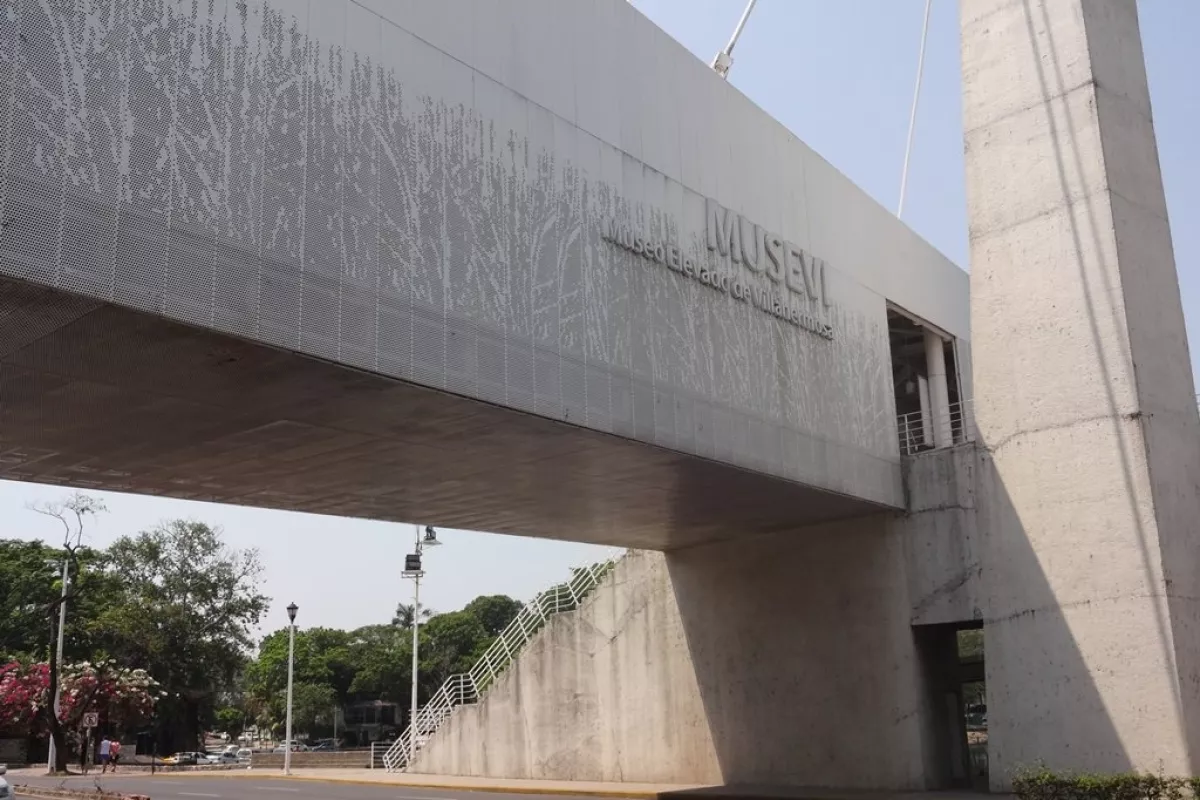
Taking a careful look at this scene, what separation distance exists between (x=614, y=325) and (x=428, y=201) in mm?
3711

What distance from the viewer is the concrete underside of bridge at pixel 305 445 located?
12273 mm

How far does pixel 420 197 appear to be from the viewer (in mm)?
14352

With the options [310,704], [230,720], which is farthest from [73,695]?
[230,720]

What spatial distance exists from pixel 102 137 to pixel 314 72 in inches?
121

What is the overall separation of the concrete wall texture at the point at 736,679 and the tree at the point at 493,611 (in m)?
71.3

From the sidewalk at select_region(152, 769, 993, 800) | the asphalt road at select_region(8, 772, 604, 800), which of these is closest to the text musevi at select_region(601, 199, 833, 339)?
the sidewalk at select_region(152, 769, 993, 800)

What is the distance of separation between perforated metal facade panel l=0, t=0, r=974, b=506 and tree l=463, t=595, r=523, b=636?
82096 millimetres

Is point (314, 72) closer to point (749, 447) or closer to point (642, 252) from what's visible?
point (642, 252)

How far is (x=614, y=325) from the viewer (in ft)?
55.5

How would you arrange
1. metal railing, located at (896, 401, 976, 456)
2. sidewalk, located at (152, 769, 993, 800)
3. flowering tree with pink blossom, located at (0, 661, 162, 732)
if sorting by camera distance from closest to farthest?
sidewalk, located at (152, 769, 993, 800) < metal railing, located at (896, 401, 976, 456) < flowering tree with pink blossom, located at (0, 661, 162, 732)

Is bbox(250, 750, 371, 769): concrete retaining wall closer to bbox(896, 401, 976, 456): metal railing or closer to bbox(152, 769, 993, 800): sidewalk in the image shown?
bbox(152, 769, 993, 800): sidewalk

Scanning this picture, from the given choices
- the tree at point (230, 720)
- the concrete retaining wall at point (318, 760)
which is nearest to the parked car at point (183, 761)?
the concrete retaining wall at point (318, 760)

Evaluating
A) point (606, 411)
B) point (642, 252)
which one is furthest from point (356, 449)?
point (642, 252)

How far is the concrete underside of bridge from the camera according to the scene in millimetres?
12273
